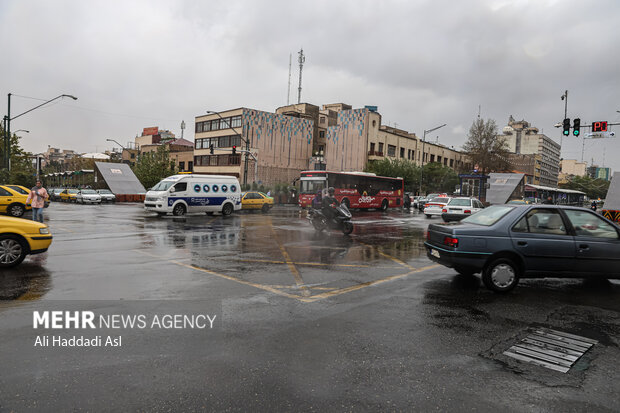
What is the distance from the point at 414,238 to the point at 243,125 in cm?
5012

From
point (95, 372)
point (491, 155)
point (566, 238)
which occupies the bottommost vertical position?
point (95, 372)

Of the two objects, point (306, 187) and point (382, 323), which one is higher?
point (306, 187)

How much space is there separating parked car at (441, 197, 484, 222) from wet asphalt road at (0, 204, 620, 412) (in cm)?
1345

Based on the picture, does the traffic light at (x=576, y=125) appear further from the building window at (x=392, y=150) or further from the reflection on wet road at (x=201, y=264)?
the building window at (x=392, y=150)

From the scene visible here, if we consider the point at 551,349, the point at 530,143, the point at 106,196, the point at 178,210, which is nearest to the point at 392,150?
the point at 106,196

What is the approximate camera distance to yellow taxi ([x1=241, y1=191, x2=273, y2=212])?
93.2 ft

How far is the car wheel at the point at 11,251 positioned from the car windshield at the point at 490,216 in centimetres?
870

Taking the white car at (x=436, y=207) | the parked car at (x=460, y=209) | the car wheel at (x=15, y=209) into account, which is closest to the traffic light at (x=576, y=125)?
the parked car at (x=460, y=209)

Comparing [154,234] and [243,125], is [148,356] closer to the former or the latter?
[154,234]

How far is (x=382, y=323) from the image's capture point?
16.7 feet

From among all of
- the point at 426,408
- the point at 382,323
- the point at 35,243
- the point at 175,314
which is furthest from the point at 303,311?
the point at 35,243

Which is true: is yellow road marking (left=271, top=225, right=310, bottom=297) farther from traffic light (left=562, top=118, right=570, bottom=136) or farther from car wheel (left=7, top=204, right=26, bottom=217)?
traffic light (left=562, top=118, right=570, bottom=136)

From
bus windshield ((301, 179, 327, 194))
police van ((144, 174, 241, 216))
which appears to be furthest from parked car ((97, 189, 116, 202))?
bus windshield ((301, 179, 327, 194))

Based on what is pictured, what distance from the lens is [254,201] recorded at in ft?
94.1
